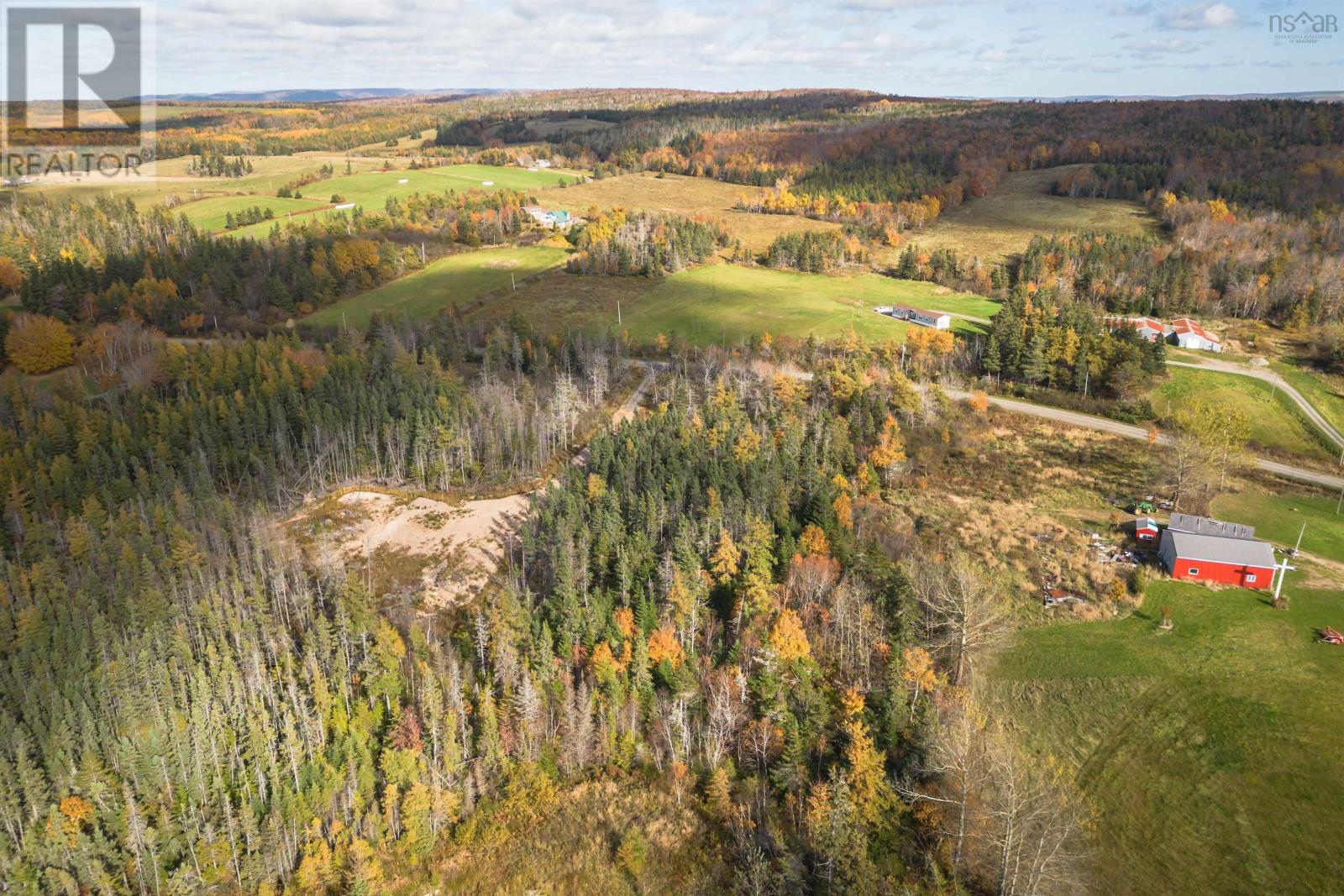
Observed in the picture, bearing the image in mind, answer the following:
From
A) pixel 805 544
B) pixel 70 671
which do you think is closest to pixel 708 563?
pixel 805 544

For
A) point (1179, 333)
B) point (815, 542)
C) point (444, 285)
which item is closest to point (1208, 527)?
point (815, 542)

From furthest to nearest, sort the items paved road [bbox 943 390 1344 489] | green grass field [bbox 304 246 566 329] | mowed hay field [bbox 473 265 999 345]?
green grass field [bbox 304 246 566 329]
mowed hay field [bbox 473 265 999 345]
paved road [bbox 943 390 1344 489]

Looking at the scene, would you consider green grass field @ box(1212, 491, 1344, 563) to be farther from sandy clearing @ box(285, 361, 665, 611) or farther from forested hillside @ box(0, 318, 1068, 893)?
sandy clearing @ box(285, 361, 665, 611)

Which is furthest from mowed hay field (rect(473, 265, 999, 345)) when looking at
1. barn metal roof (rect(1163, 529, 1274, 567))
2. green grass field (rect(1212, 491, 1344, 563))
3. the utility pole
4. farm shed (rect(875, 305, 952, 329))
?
the utility pole

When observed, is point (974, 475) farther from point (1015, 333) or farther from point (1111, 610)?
point (1015, 333)

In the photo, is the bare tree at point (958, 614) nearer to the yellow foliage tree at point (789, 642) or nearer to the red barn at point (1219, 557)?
the yellow foliage tree at point (789, 642)

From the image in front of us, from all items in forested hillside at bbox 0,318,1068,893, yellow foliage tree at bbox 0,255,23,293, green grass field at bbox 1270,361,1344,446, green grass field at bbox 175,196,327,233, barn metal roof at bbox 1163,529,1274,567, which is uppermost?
green grass field at bbox 175,196,327,233

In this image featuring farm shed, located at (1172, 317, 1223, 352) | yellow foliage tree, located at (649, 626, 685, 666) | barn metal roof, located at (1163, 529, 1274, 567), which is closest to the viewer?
yellow foliage tree, located at (649, 626, 685, 666)

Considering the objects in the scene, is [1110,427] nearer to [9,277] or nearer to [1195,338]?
[1195,338]
